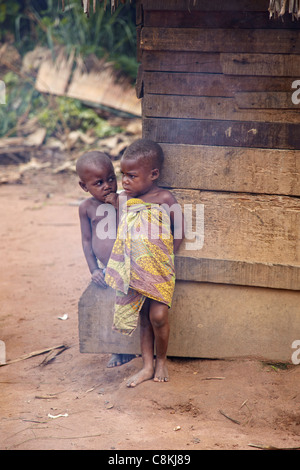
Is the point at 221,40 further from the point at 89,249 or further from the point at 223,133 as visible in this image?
the point at 89,249

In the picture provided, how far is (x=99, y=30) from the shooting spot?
34.3ft

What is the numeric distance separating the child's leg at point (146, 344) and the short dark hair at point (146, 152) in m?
0.82

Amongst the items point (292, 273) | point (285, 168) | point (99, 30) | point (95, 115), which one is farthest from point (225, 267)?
point (99, 30)

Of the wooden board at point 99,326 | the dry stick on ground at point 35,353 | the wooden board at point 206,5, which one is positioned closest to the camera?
the wooden board at point 206,5

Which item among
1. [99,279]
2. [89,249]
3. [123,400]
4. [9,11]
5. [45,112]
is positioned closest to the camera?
[123,400]

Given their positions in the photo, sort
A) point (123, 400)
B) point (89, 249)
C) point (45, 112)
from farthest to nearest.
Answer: point (45, 112) → point (89, 249) → point (123, 400)

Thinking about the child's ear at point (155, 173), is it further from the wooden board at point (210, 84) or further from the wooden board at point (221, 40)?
the wooden board at point (221, 40)

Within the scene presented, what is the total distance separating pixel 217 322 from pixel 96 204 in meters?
1.05

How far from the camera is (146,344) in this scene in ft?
9.96

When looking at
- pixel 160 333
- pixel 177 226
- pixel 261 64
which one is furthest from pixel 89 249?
pixel 261 64

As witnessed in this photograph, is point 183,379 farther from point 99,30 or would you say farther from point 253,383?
point 99,30

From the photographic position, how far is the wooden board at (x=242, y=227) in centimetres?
296

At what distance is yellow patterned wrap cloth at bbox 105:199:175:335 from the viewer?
282 centimetres

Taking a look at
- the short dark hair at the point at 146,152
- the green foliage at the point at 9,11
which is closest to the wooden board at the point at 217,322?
the short dark hair at the point at 146,152
